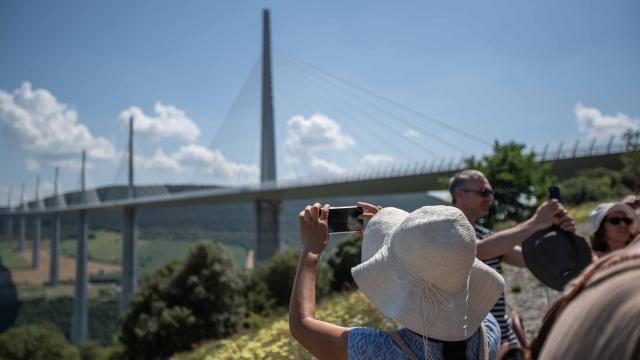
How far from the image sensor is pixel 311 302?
1.52m

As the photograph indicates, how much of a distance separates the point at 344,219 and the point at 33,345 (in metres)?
28.2

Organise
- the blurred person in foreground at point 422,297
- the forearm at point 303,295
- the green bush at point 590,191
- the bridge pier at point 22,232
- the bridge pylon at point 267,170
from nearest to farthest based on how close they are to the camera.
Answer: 1. the blurred person in foreground at point 422,297
2. the forearm at point 303,295
3. the green bush at point 590,191
4. the bridge pylon at point 267,170
5. the bridge pier at point 22,232

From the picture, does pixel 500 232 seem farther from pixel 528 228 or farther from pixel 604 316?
pixel 604 316

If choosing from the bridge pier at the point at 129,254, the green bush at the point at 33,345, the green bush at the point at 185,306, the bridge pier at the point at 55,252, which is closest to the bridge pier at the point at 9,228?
the bridge pier at the point at 55,252

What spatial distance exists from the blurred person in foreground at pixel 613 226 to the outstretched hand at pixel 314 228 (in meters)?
1.85

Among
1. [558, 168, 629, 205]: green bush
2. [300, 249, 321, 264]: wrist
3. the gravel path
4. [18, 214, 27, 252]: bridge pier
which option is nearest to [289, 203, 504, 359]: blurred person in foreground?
[300, 249, 321, 264]: wrist

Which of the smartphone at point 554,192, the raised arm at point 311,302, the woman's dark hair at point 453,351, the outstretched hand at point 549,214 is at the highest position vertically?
the smartphone at point 554,192

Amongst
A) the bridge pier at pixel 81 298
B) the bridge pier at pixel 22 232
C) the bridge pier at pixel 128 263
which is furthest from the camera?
the bridge pier at pixel 22 232

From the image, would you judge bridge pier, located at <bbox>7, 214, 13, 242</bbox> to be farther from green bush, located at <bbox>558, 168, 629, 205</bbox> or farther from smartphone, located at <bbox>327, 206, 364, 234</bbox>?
smartphone, located at <bbox>327, 206, 364, 234</bbox>

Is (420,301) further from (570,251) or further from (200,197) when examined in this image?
(200,197)

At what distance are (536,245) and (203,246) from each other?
1647 centimetres

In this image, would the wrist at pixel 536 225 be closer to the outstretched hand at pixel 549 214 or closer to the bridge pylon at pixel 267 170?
the outstretched hand at pixel 549 214

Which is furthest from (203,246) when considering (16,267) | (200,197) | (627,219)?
(16,267)

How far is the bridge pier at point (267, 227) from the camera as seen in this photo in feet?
133
